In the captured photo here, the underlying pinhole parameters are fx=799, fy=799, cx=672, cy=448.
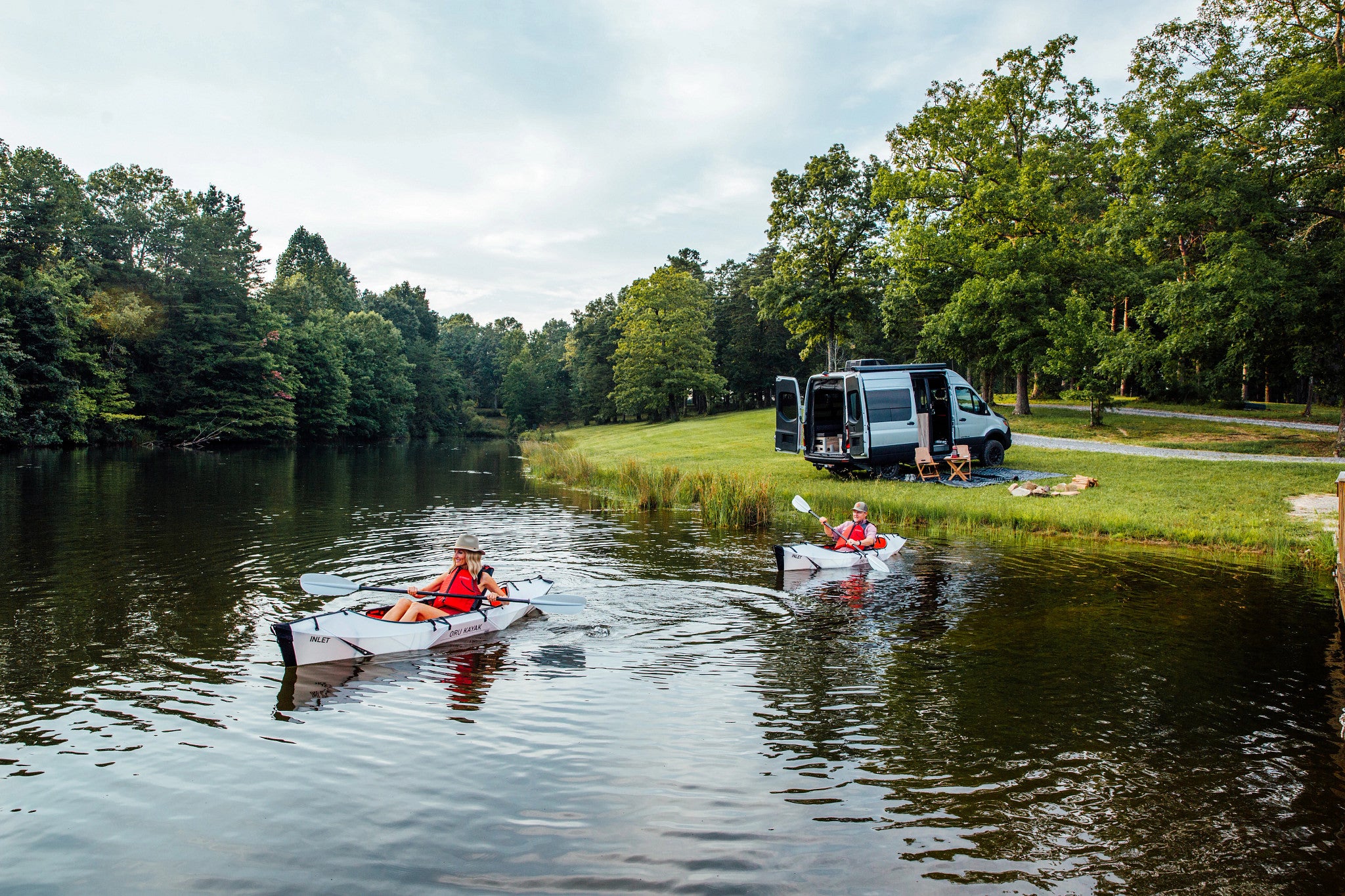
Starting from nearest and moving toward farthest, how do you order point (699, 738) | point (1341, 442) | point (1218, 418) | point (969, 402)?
point (699, 738) < point (1341, 442) < point (969, 402) < point (1218, 418)

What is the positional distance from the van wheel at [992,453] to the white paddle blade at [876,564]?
1293cm

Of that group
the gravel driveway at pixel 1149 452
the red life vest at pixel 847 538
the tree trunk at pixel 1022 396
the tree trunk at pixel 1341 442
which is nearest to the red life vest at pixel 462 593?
the red life vest at pixel 847 538

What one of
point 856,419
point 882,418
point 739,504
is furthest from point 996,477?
point 739,504

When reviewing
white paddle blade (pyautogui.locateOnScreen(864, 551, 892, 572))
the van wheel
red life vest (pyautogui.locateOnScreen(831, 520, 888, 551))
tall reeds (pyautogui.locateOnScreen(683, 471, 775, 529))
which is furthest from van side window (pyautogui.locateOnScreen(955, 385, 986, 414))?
white paddle blade (pyautogui.locateOnScreen(864, 551, 892, 572))

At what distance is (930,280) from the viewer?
1479 inches

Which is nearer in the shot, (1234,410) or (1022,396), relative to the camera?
(1022,396)

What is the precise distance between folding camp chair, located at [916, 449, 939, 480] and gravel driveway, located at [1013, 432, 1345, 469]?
7.01 meters

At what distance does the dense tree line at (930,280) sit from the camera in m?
23.8

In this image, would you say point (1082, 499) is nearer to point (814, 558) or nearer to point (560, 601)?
point (814, 558)

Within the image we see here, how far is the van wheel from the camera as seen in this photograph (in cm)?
2555

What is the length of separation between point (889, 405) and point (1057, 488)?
528 centimetres

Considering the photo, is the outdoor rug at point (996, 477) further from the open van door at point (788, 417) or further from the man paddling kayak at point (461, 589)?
the man paddling kayak at point (461, 589)

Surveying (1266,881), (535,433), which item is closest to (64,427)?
(535,433)

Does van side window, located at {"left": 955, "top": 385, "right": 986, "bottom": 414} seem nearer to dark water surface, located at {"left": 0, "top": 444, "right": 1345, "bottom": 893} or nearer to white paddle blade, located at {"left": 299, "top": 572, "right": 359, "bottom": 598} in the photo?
dark water surface, located at {"left": 0, "top": 444, "right": 1345, "bottom": 893}
